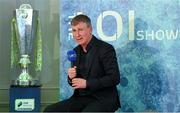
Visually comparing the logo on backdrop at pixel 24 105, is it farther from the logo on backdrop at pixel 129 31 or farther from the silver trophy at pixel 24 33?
the logo on backdrop at pixel 129 31

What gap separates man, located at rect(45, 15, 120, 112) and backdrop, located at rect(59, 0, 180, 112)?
1.15 metres

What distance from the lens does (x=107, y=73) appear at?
3.29m

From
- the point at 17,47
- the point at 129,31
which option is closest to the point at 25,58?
the point at 17,47

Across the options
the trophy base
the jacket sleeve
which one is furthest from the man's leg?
the trophy base

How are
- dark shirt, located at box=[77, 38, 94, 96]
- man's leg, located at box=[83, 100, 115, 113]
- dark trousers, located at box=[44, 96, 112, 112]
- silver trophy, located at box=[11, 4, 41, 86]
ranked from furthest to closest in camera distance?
silver trophy, located at box=[11, 4, 41, 86] < dark shirt, located at box=[77, 38, 94, 96] < dark trousers, located at box=[44, 96, 112, 112] < man's leg, located at box=[83, 100, 115, 113]

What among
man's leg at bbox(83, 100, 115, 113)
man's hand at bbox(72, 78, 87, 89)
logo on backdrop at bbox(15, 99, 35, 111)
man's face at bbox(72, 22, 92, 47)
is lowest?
logo on backdrop at bbox(15, 99, 35, 111)

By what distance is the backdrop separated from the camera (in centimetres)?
450

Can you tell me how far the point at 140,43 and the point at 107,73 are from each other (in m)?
1.35

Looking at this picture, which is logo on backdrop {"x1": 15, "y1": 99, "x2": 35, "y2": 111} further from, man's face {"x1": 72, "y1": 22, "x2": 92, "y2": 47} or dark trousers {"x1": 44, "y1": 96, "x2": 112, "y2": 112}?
man's face {"x1": 72, "y1": 22, "x2": 92, "y2": 47}

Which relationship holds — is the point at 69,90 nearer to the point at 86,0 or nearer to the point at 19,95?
the point at 19,95

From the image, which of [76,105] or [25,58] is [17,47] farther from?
[76,105]

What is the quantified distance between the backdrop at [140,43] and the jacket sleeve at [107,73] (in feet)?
4.09

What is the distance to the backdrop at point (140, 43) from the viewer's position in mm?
4496

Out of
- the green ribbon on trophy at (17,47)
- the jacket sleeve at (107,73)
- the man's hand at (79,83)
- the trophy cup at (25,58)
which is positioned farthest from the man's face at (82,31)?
the green ribbon on trophy at (17,47)
